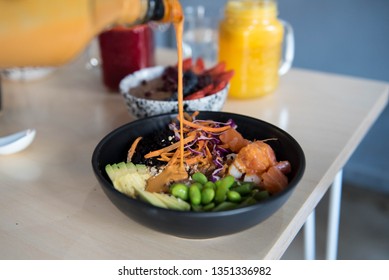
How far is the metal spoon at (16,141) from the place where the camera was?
2.83ft

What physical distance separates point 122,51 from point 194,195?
0.61 m

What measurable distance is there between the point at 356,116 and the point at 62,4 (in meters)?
0.70

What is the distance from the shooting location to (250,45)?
1.04 m

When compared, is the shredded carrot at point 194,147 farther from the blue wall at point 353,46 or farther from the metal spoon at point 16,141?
the blue wall at point 353,46

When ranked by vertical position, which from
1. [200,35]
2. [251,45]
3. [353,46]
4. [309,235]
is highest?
[251,45]

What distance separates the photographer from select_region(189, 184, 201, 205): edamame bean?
609mm

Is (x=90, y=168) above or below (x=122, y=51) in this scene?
below

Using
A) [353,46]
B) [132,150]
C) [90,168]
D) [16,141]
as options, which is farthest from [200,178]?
[353,46]

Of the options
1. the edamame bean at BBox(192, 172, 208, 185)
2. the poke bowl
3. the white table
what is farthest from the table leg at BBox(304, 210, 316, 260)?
the edamame bean at BBox(192, 172, 208, 185)

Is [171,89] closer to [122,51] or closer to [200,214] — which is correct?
[122,51]

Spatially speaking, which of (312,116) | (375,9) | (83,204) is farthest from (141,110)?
(375,9)

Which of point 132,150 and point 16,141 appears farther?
point 16,141

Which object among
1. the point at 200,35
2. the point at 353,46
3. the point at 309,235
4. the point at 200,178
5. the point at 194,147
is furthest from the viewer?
the point at 353,46

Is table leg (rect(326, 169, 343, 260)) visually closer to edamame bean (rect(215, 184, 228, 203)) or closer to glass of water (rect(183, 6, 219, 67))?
edamame bean (rect(215, 184, 228, 203))
